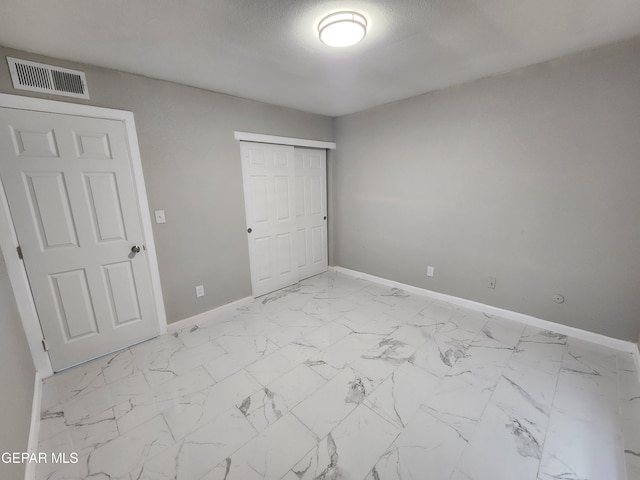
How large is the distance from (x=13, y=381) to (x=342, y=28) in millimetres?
2641

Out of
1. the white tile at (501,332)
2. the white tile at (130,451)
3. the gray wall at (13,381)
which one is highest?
the gray wall at (13,381)

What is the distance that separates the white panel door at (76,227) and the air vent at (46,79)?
0.58 feet

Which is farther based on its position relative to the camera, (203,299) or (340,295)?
(340,295)

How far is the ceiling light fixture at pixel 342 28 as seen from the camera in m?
1.47

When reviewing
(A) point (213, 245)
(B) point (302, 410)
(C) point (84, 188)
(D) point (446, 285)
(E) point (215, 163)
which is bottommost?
(B) point (302, 410)

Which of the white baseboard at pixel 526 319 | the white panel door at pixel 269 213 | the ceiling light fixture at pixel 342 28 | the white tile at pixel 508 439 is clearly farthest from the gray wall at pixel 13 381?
the white baseboard at pixel 526 319

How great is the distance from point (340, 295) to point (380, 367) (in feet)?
4.62

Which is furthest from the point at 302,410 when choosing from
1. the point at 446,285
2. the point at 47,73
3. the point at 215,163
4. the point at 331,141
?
the point at 331,141

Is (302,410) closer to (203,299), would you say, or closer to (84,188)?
(203,299)

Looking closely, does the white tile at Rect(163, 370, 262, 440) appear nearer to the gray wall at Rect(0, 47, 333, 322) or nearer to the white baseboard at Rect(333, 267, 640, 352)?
the gray wall at Rect(0, 47, 333, 322)

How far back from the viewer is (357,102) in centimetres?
319

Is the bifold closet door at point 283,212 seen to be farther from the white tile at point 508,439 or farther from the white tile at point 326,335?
the white tile at point 508,439

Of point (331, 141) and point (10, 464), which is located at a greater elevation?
point (331, 141)

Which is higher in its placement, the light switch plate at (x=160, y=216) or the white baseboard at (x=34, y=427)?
the light switch plate at (x=160, y=216)
